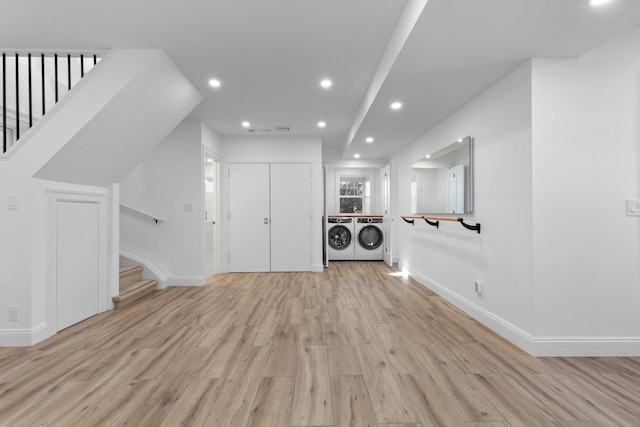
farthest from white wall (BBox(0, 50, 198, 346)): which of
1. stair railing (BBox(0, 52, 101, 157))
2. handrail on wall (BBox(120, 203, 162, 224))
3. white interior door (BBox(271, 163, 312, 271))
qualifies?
white interior door (BBox(271, 163, 312, 271))

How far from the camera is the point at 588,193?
6.97 ft

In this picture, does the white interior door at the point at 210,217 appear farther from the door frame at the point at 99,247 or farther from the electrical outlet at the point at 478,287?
the electrical outlet at the point at 478,287

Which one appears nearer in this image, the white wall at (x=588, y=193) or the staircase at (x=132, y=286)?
the white wall at (x=588, y=193)

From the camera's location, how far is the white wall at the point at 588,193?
2107 millimetres

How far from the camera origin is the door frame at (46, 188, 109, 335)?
8.21 feet

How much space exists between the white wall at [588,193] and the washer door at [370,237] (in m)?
4.12

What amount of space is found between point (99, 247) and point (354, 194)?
4974 millimetres

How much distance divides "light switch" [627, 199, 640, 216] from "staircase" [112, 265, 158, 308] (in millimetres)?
4519

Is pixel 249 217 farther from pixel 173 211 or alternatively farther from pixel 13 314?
pixel 13 314

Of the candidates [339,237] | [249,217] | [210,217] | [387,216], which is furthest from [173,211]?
[387,216]

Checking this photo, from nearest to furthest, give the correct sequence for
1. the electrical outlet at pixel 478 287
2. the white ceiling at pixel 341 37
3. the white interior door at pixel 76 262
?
1. the white ceiling at pixel 341 37
2. the white interior door at pixel 76 262
3. the electrical outlet at pixel 478 287

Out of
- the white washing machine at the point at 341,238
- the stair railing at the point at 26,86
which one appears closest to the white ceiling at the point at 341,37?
the stair railing at the point at 26,86

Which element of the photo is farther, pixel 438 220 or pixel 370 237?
pixel 370 237

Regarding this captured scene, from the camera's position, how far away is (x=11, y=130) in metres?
3.37
